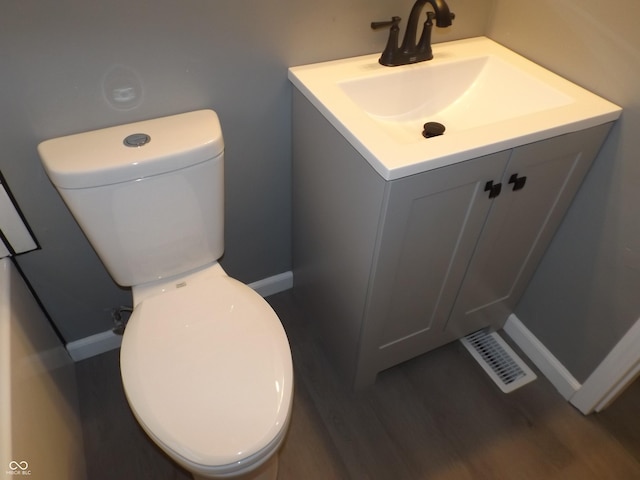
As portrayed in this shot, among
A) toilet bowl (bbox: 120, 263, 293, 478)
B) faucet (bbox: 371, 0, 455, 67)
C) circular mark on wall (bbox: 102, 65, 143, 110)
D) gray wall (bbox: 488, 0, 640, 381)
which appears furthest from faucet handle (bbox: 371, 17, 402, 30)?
toilet bowl (bbox: 120, 263, 293, 478)

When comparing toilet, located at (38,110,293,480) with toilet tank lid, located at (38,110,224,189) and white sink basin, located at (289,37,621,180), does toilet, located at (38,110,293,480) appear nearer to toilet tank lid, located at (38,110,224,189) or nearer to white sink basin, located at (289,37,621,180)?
toilet tank lid, located at (38,110,224,189)

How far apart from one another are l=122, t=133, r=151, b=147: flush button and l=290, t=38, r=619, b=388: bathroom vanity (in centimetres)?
40

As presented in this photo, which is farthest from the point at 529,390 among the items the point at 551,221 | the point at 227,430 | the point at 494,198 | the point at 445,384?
the point at 227,430

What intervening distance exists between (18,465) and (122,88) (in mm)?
807

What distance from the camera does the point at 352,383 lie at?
141 cm

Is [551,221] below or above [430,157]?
below

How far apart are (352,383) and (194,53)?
1.06 m

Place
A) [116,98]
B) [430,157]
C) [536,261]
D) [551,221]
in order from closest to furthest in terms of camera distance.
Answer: [430,157], [116,98], [551,221], [536,261]

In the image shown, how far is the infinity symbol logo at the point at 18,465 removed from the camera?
2.54 feet

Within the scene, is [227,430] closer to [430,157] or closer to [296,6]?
[430,157]

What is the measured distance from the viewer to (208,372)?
3.18ft

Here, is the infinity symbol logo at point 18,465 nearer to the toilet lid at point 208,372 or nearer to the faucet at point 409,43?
the toilet lid at point 208,372

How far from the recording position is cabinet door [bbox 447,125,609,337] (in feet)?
3.41

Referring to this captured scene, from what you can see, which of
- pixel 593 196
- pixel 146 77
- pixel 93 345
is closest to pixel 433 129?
pixel 593 196
